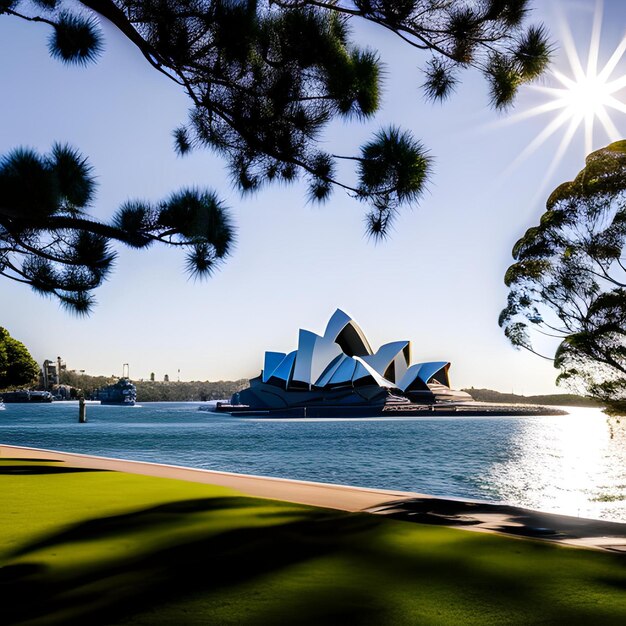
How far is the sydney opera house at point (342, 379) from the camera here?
7119cm

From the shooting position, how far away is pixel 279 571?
4156mm

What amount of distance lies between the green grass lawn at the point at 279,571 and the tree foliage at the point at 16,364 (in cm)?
5323

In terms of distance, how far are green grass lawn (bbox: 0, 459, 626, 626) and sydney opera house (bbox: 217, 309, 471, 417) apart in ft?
202

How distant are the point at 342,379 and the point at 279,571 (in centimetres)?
6846

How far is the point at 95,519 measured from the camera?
19.3 feet

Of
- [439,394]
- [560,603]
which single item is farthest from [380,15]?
[439,394]

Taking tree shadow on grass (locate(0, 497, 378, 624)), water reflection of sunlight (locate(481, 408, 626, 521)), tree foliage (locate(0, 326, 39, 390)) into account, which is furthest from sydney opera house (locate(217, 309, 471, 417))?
tree shadow on grass (locate(0, 497, 378, 624))

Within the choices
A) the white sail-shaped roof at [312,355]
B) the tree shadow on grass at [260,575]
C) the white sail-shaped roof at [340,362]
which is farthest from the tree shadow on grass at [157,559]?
the white sail-shaped roof at [312,355]

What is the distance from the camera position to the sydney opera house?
71188 mm

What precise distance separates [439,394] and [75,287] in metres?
76.0

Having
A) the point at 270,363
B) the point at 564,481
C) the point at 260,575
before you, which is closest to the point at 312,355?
the point at 270,363

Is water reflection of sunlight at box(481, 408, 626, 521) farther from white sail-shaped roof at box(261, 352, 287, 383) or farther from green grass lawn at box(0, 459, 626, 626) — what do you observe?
white sail-shaped roof at box(261, 352, 287, 383)

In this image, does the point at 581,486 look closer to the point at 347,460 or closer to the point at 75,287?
the point at 347,460

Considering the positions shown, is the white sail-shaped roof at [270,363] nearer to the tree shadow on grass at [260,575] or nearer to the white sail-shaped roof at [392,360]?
the white sail-shaped roof at [392,360]
